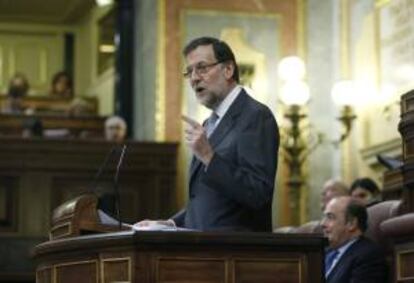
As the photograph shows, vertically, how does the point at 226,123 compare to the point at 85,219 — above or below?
above

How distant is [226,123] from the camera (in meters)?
4.61

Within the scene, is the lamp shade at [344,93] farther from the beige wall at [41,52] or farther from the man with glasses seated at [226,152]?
the beige wall at [41,52]

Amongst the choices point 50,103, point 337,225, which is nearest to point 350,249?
point 337,225

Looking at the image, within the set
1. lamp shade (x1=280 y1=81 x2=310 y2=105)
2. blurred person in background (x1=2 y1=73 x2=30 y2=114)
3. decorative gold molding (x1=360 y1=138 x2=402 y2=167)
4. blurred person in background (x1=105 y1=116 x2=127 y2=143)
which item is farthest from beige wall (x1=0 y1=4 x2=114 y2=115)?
decorative gold molding (x1=360 y1=138 x2=402 y2=167)

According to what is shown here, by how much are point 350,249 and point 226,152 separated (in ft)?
6.46

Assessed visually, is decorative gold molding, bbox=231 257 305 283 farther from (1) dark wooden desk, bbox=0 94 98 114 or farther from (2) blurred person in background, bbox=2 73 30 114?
(1) dark wooden desk, bbox=0 94 98 114

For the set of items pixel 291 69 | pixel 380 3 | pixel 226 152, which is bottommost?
pixel 226 152

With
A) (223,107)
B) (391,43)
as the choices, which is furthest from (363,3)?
(223,107)

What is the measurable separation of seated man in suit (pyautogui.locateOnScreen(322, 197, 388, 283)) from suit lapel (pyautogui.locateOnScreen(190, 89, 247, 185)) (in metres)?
1.74

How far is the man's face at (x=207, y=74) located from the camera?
4.57 meters

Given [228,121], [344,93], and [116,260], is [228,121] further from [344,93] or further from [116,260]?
[344,93]

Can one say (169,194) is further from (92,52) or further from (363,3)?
(92,52)

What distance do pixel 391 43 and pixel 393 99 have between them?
57 centimetres

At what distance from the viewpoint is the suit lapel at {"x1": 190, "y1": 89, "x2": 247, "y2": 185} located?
4.59 m
